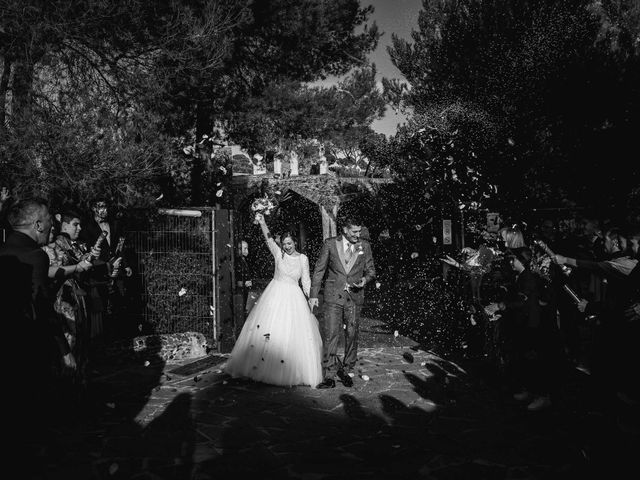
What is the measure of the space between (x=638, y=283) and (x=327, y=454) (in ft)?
9.62

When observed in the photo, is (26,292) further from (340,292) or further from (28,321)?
(340,292)

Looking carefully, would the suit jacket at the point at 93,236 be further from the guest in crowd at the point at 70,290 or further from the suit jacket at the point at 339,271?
the suit jacket at the point at 339,271

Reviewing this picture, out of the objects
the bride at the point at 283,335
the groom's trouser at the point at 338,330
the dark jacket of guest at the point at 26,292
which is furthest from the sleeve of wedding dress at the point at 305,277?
the dark jacket of guest at the point at 26,292

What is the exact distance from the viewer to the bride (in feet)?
23.2

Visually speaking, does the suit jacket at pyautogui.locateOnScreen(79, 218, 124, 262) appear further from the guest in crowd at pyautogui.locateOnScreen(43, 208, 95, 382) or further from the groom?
the groom

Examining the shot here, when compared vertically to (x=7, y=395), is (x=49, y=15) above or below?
above

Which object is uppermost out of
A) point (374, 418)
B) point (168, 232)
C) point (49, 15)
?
point (49, 15)

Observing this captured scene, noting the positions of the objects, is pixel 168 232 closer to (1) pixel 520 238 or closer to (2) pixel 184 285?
(2) pixel 184 285

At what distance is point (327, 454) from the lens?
4734mm

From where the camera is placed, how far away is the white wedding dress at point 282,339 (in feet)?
23.2

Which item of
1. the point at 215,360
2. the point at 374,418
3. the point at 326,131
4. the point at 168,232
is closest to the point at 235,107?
the point at 326,131

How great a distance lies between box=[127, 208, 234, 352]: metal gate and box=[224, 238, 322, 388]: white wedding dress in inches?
69.1

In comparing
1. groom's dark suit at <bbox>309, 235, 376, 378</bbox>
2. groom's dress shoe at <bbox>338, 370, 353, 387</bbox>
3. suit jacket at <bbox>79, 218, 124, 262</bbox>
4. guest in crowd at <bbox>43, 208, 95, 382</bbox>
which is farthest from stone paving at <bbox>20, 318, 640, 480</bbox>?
suit jacket at <bbox>79, 218, 124, 262</bbox>

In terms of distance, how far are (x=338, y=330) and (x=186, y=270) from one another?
3.17 m
